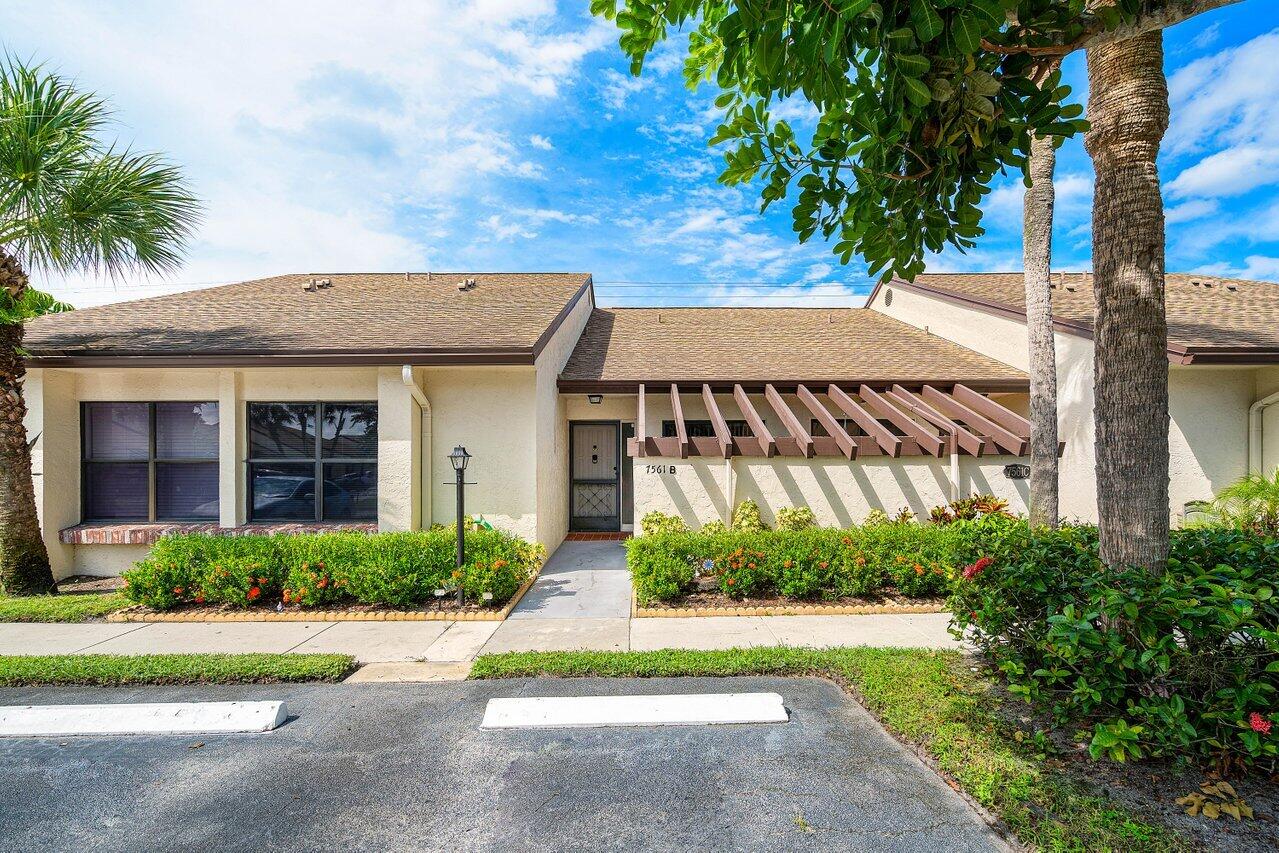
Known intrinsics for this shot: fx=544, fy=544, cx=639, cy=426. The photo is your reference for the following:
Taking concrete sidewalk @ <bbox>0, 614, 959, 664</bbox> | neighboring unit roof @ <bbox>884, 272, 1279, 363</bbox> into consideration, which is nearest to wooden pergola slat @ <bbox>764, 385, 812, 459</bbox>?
concrete sidewalk @ <bbox>0, 614, 959, 664</bbox>

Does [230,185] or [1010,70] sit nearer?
[1010,70]

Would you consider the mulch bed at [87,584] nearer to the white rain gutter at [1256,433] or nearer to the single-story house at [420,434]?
the single-story house at [420,434]

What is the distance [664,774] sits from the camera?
3580 mm

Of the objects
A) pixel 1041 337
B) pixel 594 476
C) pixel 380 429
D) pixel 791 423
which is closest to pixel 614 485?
pixel 594 476

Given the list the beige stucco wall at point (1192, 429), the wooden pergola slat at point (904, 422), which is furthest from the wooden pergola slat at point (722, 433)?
the beige stucco wall at point (1192, 429)

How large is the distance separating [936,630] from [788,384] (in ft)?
18.6

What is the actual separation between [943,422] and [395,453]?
9.28 meters

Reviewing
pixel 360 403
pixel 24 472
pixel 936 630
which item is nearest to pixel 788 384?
pixel 936 630

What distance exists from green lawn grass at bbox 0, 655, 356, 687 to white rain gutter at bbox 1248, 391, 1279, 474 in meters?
14.5

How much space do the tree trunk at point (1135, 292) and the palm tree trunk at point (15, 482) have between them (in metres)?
12.9

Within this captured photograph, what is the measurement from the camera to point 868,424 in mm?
9469

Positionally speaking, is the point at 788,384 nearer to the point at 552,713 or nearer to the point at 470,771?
the point at 552,713

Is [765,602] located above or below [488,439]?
below

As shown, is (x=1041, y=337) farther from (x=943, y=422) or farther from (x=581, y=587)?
(x=581, y=587)
